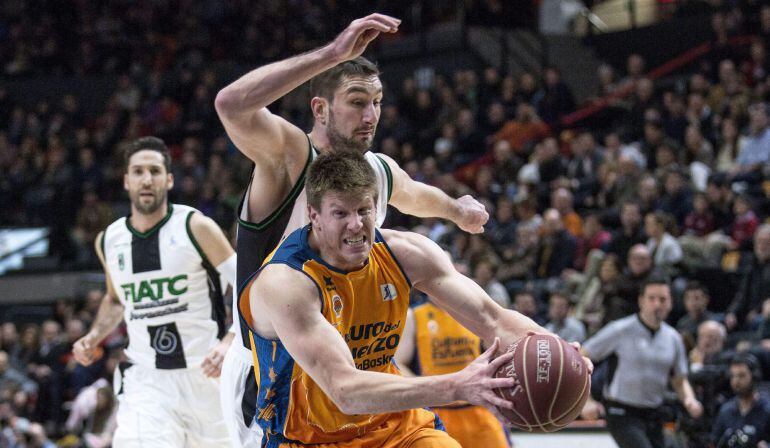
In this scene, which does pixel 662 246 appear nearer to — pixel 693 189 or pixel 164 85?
pixel 693 189

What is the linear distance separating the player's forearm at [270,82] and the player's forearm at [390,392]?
4.03 feet

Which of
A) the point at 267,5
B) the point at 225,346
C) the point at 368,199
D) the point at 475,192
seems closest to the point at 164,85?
the point at 267,5

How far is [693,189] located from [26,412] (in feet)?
28.1

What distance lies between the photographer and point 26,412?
13648 millimetres

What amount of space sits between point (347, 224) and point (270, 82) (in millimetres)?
727

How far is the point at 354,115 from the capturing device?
468 centimetres

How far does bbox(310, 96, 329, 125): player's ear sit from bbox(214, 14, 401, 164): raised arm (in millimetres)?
201

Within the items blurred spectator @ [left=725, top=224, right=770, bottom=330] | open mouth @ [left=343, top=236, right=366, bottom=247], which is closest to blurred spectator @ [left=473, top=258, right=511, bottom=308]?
blurred spectator @ [left=725, top=224, right=770, bottom=330]

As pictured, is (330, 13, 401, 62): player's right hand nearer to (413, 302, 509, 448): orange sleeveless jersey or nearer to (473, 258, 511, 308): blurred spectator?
(413, 302, 509, 448): orange sleeveless jersey

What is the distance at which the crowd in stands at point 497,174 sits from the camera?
1078cm

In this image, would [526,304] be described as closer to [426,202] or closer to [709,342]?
[709,342]

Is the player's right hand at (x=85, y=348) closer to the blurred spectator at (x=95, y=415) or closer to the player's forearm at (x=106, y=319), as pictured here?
the player's forearm at (x=106, y=319)

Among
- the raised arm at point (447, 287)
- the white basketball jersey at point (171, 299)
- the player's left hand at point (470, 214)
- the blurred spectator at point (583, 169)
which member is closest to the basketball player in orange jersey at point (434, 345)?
the white basketball jersey at point (171, 299)

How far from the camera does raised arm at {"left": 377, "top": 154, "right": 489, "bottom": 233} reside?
4988 millimetres
